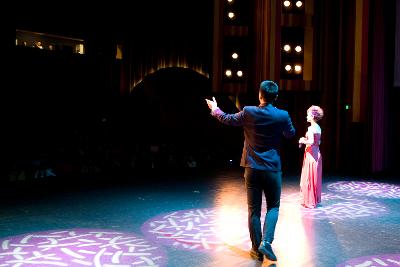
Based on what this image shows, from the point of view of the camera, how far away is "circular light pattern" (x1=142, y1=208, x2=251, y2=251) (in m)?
4.44

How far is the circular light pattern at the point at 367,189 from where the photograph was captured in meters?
7.63

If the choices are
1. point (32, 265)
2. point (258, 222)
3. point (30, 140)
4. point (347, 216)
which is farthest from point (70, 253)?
point (30, 140)

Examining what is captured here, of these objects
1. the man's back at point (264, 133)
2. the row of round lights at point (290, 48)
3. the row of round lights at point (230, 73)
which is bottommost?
the man's back at point (264, 133)

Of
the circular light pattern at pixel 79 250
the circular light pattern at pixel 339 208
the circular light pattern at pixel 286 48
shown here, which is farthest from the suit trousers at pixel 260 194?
the circular light pattern at pixel 286 48

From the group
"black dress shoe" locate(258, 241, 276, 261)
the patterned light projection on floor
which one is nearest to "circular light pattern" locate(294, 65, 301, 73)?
the patterned light projection on floor

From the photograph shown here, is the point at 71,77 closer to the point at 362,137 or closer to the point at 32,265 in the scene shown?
the point at 362,137

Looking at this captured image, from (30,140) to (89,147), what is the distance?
199 centimetres

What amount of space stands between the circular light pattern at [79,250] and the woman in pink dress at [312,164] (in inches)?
106

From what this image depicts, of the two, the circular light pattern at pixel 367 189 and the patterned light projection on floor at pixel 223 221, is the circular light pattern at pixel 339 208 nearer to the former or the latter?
the patterned light projection on floor at pixel 223 221

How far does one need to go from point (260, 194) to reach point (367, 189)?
16.4 ft

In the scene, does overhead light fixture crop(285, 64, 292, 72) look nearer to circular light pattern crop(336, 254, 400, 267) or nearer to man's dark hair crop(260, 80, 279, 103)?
circular light pattern crop(336, 254, 400, 267)

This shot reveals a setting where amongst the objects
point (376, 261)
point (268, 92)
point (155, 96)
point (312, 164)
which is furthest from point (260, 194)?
point (155, 96)

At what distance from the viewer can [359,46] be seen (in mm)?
10578

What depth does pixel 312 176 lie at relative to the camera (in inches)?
254
